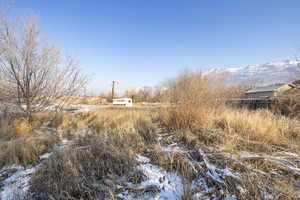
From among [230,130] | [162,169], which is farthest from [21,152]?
[230,130]

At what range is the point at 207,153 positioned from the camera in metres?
2.05

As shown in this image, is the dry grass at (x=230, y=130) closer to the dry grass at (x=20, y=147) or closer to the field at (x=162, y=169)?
the field at (x=162, y=169)

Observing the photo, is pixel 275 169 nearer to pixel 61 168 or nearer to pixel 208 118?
pixel 208 118

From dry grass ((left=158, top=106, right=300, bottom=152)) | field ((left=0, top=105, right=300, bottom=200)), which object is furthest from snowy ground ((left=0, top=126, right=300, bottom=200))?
dry grass ((left=158, top=106, right=300, bottom=152))

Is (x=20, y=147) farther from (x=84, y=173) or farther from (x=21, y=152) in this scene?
(x=84, y=173)

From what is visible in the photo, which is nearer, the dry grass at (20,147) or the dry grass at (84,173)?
Answer: the dry grass at (84,173)

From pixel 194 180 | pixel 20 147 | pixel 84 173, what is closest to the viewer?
pixel 194 180

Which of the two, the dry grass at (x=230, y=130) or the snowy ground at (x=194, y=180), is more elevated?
the dry grass at (x=230, y=130)

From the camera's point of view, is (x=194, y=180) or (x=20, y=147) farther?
(x=20, y=147)

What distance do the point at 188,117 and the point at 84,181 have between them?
2775mm

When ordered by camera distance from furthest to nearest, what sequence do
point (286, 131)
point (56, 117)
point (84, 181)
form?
point (56, 117)
point (286, 131)
point (84, 181)

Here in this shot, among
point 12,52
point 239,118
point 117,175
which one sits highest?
point 12,52

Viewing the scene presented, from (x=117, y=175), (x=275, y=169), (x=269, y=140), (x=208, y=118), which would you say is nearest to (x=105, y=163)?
(x=117, y=175)

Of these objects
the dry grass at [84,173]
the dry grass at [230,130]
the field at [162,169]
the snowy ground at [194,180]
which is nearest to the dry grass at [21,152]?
the field at [162,169]
